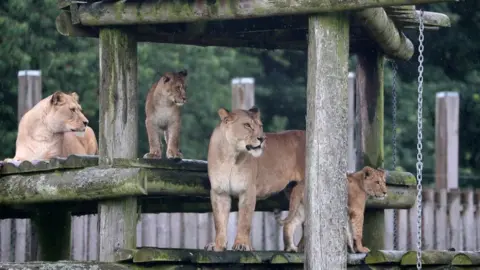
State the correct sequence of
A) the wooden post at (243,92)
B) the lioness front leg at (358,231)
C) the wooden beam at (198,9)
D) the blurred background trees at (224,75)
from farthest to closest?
the blurred background trees at (224,75), the wooden post at (243,92), the lioness front leg at (358,231), the wooden beam at (198,9)

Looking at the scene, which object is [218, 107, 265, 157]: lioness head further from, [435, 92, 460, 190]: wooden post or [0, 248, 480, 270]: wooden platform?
[435, 92, 460, 190]: wooden post

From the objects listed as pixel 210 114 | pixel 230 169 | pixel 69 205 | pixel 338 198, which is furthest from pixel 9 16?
pixel 338 198

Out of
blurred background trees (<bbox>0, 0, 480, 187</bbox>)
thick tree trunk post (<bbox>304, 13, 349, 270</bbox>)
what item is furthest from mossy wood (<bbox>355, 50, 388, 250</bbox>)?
blurred background trees (<bbox>0, 0, 480, 187</bbox>)

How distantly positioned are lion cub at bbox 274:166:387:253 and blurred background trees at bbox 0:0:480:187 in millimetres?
7682

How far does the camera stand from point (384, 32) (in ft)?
42.7

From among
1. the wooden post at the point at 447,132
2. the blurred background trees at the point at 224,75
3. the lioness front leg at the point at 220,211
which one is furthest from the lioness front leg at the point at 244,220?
the blurred background trees at the point at 224,75

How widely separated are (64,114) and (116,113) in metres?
1.76

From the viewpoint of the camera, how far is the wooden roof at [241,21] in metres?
11.7

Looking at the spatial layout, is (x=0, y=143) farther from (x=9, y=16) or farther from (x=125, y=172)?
(x=125, y=172)

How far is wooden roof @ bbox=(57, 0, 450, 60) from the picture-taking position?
11680 millimetres

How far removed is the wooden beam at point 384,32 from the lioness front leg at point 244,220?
1.62 m

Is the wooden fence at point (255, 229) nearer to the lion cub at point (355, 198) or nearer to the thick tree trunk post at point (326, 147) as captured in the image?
the lion cub at point (355, 198)

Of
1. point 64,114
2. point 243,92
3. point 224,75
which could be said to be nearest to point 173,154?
point 64,114

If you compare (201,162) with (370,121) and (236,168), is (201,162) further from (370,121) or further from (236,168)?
(370,121)
